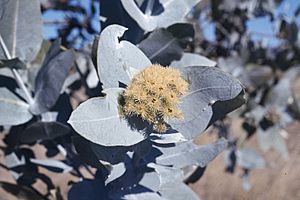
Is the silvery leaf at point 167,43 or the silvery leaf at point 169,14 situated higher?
the silvery leaf at point 169,14

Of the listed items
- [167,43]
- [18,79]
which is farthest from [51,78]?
[167,43]

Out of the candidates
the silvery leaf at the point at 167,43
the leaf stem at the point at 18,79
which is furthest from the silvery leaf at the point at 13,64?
the silvery leaf at the point at 167,43

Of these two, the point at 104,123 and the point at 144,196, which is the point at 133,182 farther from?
the point at 104,123

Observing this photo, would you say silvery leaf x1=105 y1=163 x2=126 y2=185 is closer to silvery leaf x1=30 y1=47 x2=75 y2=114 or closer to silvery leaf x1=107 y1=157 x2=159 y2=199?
silvery leaf x1=107 y1=157 x2=159 y2=199

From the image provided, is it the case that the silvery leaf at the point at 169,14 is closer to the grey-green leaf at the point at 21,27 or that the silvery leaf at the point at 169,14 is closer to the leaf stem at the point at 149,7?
the leaf stem at the point at 149,7

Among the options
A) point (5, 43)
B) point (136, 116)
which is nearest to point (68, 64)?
point (5, 43)

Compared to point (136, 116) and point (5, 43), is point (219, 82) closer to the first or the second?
point (136, 116)

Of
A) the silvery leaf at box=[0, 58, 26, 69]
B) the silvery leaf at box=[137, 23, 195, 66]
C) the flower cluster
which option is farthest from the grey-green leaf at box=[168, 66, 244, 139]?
the silvery leaf at box=[0, 58, 26, 69]
